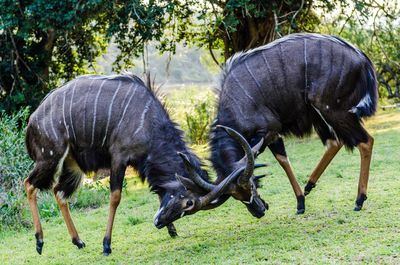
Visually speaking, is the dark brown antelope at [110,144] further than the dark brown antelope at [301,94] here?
No

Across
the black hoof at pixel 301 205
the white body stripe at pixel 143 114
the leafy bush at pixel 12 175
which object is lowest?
the leafy bush at pixel 12 175

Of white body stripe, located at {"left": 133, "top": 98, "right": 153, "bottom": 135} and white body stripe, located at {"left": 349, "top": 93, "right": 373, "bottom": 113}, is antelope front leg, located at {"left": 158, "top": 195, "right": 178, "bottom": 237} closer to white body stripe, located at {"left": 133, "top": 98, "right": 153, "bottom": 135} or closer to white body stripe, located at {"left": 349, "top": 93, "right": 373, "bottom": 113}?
white body stripe, located at {"left": 133, "top": 98, "right": 153, "bottom": 135}

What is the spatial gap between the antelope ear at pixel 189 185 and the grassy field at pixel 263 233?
513 millimetres

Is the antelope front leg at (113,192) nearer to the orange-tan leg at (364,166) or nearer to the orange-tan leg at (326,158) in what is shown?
the orange-tan leg at (326,158)

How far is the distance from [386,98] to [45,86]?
473 inches

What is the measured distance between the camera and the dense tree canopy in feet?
37.7

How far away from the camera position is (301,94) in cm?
618

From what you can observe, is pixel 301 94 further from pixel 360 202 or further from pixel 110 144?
pixel 110 144

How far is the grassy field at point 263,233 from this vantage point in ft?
16.5

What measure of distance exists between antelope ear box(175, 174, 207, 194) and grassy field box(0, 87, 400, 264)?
513 mm

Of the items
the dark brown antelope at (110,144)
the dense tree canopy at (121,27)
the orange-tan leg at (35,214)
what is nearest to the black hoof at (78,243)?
the dark brown antelope at (110,144)

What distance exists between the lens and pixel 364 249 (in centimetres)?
486

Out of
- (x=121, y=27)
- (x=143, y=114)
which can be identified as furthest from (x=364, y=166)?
(x=121, y=27)

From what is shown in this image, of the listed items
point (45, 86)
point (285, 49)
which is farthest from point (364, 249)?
point (45, 86)
